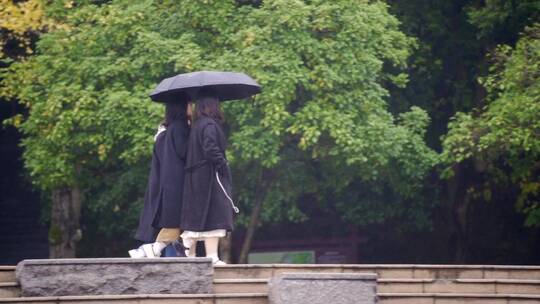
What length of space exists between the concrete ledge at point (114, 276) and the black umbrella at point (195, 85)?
5.35 ft

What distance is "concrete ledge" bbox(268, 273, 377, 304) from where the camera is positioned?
30.1 feet

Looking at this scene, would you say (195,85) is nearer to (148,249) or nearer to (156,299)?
(148,249)

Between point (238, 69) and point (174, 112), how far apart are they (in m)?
4.19

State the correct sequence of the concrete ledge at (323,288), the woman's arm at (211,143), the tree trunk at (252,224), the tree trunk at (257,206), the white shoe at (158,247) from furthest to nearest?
1. the tree trunk at (252,224)
2. the tree trunk at (257,206)
3. the white shoe at (158,247)
4. the woman's arm at (211,143)
5. the concrete ledge at (323,288)

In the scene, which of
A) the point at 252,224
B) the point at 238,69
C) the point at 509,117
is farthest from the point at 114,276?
the point at 252,224

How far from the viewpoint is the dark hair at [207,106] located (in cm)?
1049

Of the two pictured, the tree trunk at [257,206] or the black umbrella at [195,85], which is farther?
the tree trunk at [257,206]

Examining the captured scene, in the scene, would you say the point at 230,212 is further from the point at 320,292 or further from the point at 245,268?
the point at 320,292

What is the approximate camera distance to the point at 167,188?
10.6 m

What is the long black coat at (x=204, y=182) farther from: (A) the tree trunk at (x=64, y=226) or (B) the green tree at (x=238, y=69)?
(A) the tree trunk at (x=64, y=226)

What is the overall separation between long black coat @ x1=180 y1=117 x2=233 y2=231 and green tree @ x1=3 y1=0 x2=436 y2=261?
4414 mm

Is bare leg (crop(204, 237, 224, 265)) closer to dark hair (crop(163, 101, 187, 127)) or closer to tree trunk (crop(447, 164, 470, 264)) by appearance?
dark hair (crop(163, 101, 187, 127))

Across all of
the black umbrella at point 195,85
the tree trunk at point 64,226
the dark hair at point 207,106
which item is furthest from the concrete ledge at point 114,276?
the tree trunk at point 64,226

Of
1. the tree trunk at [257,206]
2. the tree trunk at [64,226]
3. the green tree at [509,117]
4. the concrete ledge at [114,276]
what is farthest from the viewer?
the tree trunk at [64,226]
